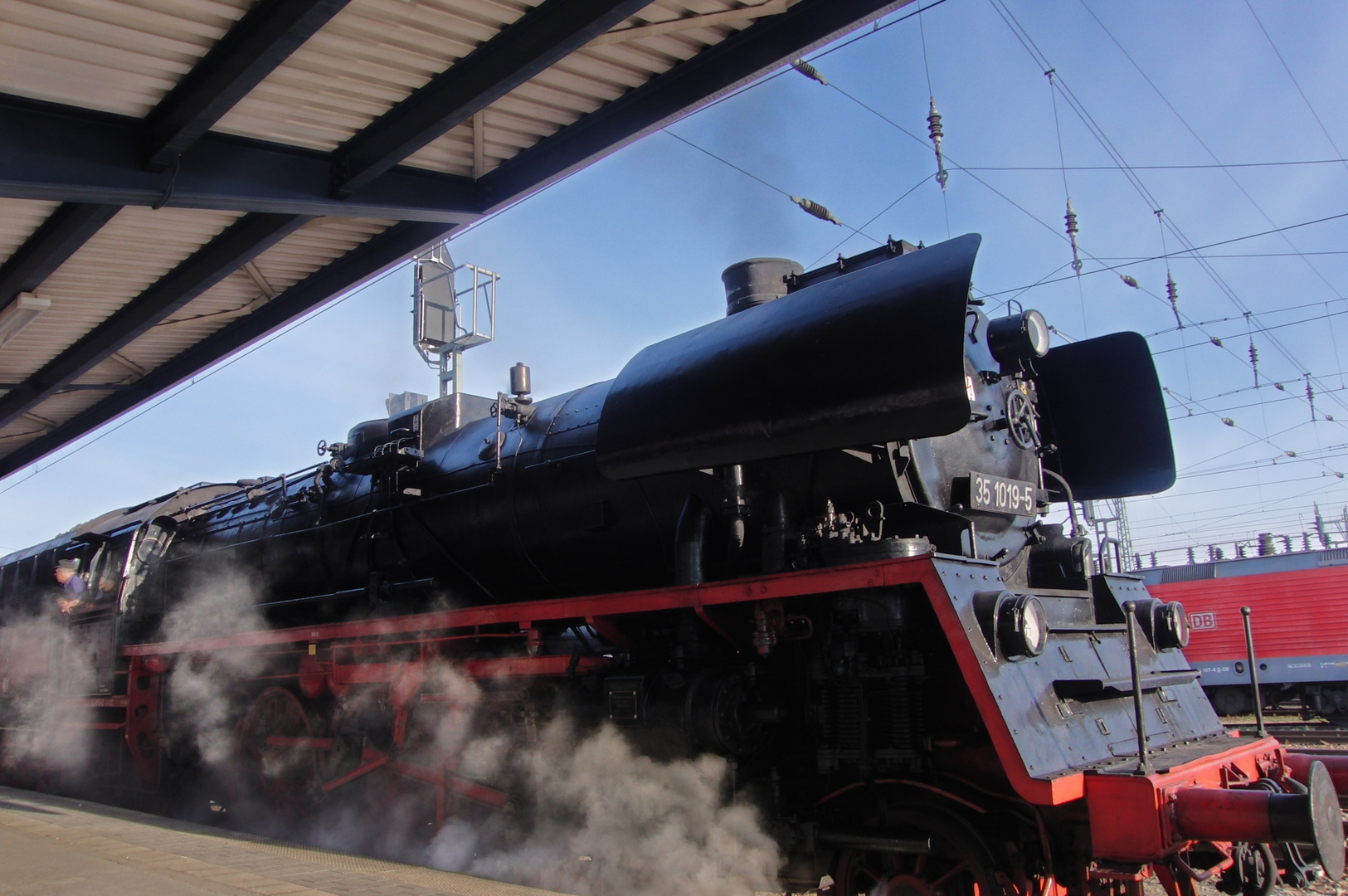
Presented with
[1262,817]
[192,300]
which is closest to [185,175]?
[192,300]

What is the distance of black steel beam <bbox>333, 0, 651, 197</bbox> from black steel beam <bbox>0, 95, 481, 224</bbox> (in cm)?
21

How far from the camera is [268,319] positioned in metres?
8.55

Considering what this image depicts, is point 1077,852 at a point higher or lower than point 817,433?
lower

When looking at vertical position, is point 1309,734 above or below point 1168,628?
below

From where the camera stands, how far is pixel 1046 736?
371 centimetres

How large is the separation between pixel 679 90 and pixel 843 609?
11.3ft

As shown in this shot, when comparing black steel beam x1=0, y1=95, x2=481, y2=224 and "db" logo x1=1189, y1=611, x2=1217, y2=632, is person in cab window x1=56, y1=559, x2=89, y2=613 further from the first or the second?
"db" logo x1=1189, y1=611, x2=1217, y2=632

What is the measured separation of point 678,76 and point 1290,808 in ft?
16.1

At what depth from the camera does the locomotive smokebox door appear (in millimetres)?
5914

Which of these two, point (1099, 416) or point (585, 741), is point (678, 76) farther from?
point (585, 741)

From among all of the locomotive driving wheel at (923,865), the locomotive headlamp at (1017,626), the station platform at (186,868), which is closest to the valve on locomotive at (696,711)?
the locomotive driving wheel at (923,865)

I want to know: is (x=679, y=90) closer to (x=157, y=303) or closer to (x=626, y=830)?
(x=626, y=830)

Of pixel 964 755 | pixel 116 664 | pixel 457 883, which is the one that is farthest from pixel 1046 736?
pixel 116 664

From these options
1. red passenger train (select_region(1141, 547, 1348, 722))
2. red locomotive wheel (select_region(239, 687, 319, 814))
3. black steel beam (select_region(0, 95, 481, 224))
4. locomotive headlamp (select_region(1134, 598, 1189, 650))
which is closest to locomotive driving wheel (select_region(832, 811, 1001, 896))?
locomotive headlamp (select_region(1134, 598, 1189, 650))
